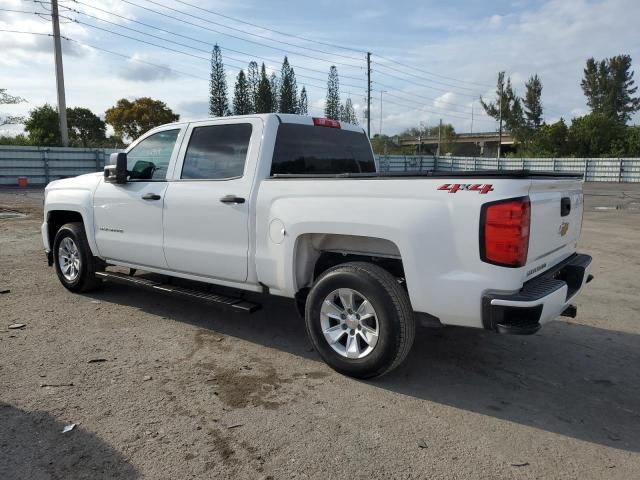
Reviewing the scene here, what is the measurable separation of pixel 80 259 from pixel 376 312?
154 inches

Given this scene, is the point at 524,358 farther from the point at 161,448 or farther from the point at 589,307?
the point at 161,448

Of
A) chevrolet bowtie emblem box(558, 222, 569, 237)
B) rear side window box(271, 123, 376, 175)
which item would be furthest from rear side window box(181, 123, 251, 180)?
chevrolet bowtie emblem box(558, 222, 569, 237)

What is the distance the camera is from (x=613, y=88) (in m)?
77.7

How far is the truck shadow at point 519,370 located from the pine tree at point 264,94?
6385cm

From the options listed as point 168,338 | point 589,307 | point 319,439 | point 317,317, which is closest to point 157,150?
point 168,338

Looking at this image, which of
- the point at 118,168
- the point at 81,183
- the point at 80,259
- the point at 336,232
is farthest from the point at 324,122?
the point at 80,259

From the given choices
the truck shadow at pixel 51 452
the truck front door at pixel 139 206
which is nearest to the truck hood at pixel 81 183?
the truck front door at pixel 139 206

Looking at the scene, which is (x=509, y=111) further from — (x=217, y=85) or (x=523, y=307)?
(x=523, y=307)

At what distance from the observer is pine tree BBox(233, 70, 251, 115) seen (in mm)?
65006

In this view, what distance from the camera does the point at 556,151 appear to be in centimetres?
5619

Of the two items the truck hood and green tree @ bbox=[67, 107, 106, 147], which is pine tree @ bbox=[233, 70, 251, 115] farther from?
the truck hood

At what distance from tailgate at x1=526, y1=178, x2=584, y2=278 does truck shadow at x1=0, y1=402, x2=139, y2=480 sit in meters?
2.77

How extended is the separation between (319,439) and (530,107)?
8531cm

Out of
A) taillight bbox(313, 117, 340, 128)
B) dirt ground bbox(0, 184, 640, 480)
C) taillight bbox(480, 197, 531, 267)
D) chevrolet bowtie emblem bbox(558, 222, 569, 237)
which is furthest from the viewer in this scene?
taillight bbox(313, 117, 340, 128)
